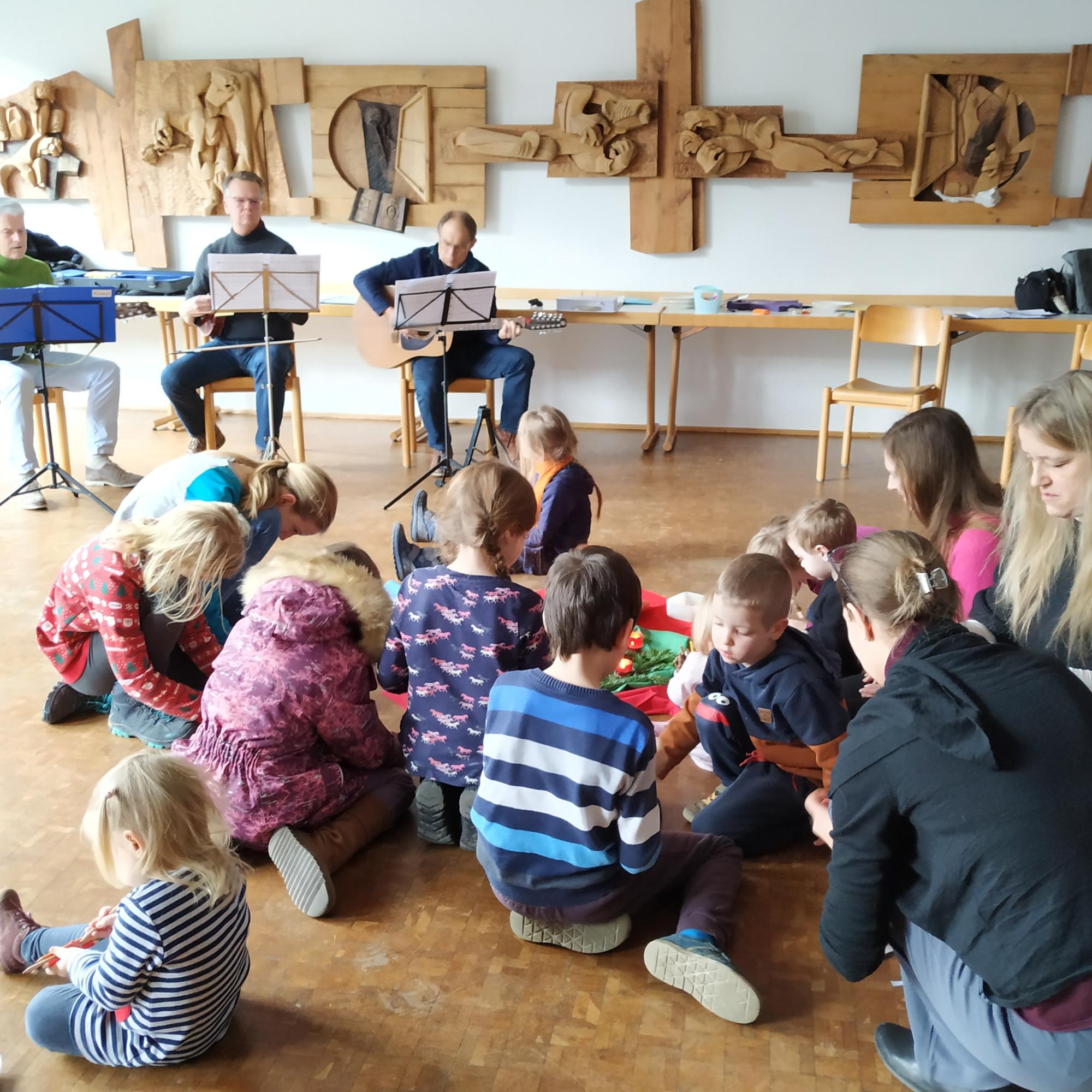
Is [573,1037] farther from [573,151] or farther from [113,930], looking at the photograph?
[573,151]

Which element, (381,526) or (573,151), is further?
(573,151)

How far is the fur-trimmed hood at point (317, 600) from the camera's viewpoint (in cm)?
221

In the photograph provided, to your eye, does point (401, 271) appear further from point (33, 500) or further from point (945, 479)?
point (945, 479)

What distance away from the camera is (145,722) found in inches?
Answer: 104

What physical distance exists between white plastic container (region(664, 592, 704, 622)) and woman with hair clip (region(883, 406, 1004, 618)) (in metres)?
0.91

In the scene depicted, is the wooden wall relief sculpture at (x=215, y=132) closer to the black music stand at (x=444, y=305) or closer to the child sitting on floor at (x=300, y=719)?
the black music stand at (x=444, y=305)

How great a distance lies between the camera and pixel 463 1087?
167cm

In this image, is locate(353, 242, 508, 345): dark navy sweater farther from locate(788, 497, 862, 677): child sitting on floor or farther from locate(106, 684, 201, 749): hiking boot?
locate(106, 684, 201, 749): hiking boot

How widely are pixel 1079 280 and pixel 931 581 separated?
4.50 meters

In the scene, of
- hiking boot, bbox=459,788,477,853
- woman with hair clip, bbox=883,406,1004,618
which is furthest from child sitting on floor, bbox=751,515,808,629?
hiking boot, bbox=459,788,477,853

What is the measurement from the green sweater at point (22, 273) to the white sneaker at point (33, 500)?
3.41ft

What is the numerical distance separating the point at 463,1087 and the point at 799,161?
5.26 m

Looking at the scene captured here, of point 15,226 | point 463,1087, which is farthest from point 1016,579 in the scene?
point 15,226

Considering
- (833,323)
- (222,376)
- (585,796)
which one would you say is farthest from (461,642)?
(833,323)
